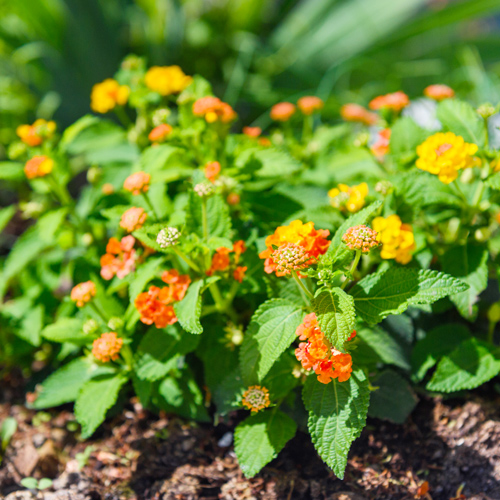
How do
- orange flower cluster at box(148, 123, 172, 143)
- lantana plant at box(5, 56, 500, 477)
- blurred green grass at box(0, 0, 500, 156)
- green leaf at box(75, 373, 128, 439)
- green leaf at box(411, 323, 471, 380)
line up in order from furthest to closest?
blurred green grass at box(0, 0, 500, 156) → orange flower cluster at box(148, 123, 172, 143) → green leaf at box(411, 323, 471, 380) → green leaf at box(75, 373, 128, 439) → lantana plant at box(5, 56, 500, 477)

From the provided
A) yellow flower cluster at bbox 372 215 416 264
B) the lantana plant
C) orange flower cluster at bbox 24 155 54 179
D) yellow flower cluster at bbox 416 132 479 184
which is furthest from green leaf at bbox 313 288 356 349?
orange flower cluster at bbox 24 155 54 179

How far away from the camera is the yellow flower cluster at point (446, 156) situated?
1117 millimetres

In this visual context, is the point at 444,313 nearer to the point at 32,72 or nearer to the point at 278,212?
the point at 278,212

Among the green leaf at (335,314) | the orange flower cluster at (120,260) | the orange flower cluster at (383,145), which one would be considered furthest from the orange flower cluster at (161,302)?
the orange flower cluster at (383,145)

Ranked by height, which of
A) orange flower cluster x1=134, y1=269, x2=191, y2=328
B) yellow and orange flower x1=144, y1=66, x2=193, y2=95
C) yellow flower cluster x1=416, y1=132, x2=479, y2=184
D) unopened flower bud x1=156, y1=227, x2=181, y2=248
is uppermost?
yellow and orange flower x1=144, y1=66, x2=193, y2=95

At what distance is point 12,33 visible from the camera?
109 inches

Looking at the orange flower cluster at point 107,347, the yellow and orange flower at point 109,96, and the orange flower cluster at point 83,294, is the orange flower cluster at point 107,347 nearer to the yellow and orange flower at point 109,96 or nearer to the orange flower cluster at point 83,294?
the orange flower cluster at point 83,294

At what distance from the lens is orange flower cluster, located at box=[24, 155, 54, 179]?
132 cm

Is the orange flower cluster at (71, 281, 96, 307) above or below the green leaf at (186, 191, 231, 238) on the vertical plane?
below

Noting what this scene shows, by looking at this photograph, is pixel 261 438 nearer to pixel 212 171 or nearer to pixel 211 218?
pixel 211 218

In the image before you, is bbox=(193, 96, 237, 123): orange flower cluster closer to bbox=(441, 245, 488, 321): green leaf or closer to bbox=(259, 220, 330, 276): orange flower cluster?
bbox=(259, 220, 330, 276): orange flower cluster

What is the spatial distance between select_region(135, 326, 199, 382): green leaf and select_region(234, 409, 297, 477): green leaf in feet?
0.77

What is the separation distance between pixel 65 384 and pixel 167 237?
0.61m

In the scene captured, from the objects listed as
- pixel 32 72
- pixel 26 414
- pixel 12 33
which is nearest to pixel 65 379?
pixel 26 414
